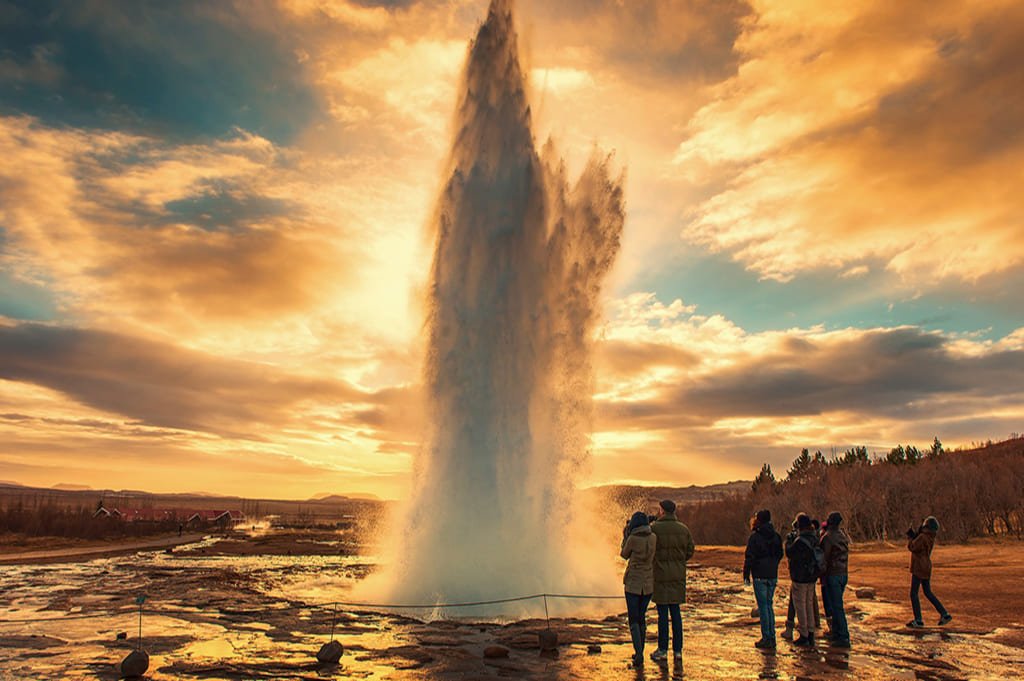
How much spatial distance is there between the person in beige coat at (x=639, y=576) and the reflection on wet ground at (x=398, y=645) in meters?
0.60

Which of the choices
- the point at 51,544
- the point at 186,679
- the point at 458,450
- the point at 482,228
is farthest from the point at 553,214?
the point at 51,544

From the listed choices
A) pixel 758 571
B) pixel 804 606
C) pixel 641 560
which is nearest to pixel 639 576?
pixel 641 560

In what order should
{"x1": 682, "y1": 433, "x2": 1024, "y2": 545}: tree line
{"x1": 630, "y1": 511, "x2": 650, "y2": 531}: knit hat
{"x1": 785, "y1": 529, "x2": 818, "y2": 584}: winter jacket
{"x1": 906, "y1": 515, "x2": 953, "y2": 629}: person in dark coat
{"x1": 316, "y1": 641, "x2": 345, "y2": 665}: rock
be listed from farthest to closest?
{"x1": 682, "y1": 433, "x2": 1024, "y2": 545}: tree line, {"x1": 906, "y1": 515, "x2": 953, "y2": 629}: person in dark coat, {"x1": 785, "y1": 529, "x2": 818, "y2": 584}: winter jacket, {"x1": 316, "y1": 641, "x2": 345, "y2": 665}: rock, {"x1": 630, "y1": 511, "x2": 650, "y2": 531}: knit hat

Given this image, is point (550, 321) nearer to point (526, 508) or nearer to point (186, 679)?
point (526, 508)

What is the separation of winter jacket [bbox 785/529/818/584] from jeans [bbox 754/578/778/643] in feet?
1.56

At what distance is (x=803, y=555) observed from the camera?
41.9ft

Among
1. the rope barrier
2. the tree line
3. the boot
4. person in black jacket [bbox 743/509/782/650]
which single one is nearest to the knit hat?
the boot

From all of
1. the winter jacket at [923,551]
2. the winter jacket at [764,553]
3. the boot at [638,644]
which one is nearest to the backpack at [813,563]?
the winter jacket at [764,553]

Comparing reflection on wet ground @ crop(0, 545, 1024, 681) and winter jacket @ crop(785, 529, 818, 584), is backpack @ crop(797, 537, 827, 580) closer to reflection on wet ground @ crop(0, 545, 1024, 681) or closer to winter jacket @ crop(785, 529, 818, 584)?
winter jacket @ crop(785, 529, 818, 584)

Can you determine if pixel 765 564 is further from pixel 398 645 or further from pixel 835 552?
pixel 398 645

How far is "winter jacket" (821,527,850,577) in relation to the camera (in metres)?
13.3

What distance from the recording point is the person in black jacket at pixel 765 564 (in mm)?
12633

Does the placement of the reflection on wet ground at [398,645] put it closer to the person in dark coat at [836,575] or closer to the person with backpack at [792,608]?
the person in dark coat at [836,575]

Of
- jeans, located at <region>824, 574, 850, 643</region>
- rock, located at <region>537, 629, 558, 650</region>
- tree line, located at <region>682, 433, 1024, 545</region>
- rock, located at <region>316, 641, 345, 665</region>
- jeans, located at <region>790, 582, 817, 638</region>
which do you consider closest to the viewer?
rock, located at <region>316, 641, 345, 665</region>
